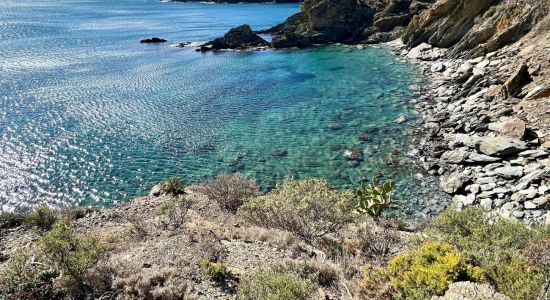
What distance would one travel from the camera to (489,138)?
25047 millimetres

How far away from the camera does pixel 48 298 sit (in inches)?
433

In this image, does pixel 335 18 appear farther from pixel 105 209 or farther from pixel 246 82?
pixel 105 209

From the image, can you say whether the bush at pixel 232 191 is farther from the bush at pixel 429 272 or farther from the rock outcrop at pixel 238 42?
the rock outcrop at pixel 238 42

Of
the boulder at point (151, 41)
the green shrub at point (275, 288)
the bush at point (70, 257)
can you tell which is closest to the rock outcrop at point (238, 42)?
the boulder at point (151, 41)

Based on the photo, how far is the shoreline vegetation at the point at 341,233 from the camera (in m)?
10.1

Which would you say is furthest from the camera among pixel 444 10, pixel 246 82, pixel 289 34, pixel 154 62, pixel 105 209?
pixel 289 34

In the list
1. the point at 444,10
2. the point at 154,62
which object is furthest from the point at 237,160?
the point at 444,10

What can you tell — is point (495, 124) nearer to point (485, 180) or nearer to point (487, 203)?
point (485, 180)

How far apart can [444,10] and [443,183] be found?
141 feet

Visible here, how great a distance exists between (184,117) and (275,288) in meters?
30.4

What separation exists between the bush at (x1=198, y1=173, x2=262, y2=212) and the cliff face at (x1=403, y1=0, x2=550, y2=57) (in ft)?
120

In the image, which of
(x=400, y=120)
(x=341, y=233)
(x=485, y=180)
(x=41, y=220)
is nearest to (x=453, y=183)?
(x=485, y=180)

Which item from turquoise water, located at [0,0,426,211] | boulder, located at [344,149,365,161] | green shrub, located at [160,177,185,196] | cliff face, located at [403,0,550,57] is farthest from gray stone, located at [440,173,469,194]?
cliff face, located at [403,0,550,57]

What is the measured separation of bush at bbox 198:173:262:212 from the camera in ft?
71.8
